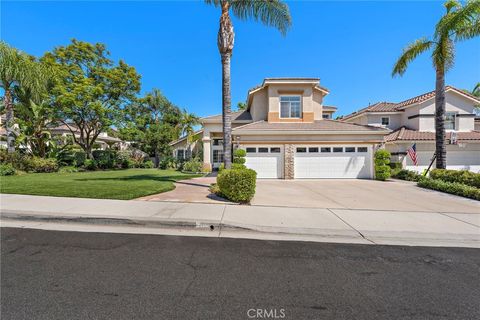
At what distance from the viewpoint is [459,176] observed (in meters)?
10.7

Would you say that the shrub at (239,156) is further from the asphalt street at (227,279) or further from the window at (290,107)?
the asphalt street at (227,279)

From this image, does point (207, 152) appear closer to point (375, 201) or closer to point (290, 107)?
point (290, 107)

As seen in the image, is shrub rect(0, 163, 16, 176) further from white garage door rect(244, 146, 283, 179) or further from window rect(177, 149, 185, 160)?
white garage door rect(244, 146, 283, 179)

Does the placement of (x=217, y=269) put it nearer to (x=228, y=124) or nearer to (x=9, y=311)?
(x=9, y=311)

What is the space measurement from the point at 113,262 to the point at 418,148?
20373 mm

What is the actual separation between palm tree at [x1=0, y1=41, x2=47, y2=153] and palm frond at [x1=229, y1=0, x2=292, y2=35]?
15132 millimetres

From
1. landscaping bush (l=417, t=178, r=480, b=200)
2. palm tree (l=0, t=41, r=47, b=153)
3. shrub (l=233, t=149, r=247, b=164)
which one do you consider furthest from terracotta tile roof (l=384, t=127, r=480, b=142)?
palm tree (l=0, t=41, r=47, b=153)

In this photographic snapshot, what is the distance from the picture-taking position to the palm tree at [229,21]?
870 centimetres

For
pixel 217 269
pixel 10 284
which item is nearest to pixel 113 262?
pixel 10 284

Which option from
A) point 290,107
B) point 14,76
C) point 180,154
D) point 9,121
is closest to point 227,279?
point 290,107

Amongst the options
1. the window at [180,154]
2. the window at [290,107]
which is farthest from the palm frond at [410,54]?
the window at [180,154]

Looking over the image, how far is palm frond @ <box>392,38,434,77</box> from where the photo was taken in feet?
40.9

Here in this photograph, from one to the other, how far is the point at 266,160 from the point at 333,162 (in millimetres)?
4558

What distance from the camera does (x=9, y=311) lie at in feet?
7.50
